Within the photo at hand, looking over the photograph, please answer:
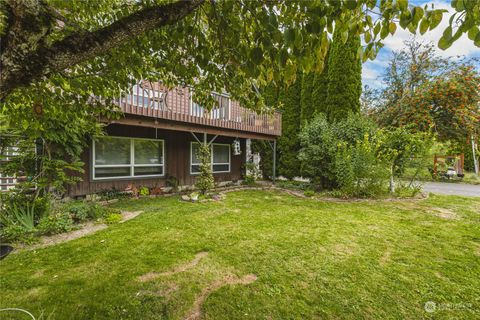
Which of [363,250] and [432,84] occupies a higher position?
[432,84]

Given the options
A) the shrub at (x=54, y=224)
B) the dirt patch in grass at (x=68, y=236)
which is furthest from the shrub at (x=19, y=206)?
the dirt patch in grass at (x=68, y=236)

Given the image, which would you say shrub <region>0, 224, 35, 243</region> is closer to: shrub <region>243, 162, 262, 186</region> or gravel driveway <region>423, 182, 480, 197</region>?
shrub <region>243, 162, 262, 186</region>

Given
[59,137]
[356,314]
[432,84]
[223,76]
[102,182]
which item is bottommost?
[356,314]

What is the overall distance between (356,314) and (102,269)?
2924mm

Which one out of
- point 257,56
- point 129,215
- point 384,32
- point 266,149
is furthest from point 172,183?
point 384,32

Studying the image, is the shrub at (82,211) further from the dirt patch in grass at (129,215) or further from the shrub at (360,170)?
the shrub at (360,170)

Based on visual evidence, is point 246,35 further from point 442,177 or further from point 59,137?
point 442,177

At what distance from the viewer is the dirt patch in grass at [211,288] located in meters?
2.06

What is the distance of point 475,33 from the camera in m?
1.09

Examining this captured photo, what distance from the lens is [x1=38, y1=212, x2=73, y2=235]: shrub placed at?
3918 mm

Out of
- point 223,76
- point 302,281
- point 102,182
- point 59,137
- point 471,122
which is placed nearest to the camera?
point 223,76

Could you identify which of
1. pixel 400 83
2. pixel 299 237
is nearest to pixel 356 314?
pixel 299 237

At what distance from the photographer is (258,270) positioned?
283cm

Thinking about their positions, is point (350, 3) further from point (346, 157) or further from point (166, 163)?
point (166, 163)
